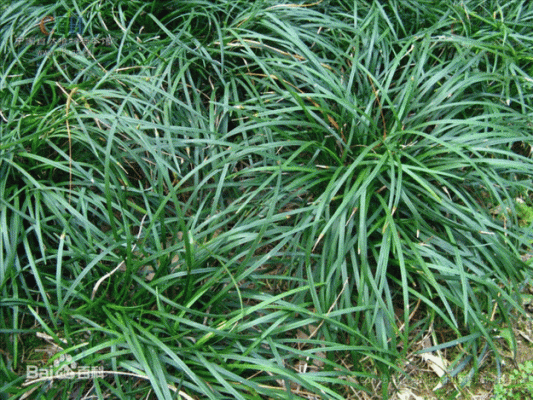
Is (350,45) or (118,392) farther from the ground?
(350,45)

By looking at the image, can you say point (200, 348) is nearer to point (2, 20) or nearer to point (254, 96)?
point (254, 96)

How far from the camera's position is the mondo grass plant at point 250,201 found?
2.15 meters

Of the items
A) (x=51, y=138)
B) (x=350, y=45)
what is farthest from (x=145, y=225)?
(x=350, y=45)

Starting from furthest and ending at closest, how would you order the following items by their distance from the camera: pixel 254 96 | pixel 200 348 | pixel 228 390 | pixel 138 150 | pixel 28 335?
pixel 254 96 → pixel 138 150 → pixel 28 335 → pixel 200 348 → pixel 228 390

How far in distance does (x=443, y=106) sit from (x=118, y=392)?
209 cm

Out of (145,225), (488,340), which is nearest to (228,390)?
(145,225)

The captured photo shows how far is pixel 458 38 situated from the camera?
9.86 ft

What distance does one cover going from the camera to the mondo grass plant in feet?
7.05

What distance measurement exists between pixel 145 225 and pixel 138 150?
386mm

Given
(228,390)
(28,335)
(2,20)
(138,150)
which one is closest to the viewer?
(228,390)

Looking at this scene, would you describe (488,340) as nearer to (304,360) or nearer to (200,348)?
(304,360)

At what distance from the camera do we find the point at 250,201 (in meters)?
2.49

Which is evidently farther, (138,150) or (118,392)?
(138,150)

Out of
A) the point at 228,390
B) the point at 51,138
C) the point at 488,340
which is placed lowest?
the point at 488,340
